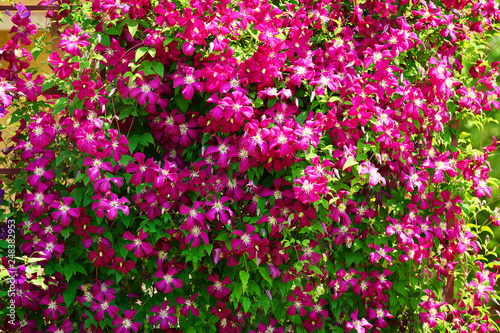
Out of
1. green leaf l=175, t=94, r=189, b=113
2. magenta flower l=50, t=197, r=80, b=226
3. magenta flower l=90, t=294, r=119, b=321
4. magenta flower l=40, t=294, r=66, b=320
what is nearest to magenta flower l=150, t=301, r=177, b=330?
magenta flower l=90, t=294, r=119, b=321

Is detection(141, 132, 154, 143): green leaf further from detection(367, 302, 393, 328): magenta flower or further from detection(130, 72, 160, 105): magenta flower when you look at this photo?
detection(367, 302, 393, 328): magenta flower

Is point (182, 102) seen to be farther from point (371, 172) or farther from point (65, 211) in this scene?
point (371, 172)

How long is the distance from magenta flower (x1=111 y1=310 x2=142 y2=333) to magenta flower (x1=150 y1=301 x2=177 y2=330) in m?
0.07

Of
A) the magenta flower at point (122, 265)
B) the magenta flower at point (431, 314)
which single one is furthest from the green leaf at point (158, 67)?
the magenta flower at point (431, 314)

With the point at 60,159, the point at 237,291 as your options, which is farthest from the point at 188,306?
the point at 60,159

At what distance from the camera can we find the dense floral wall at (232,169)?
6.24 feet

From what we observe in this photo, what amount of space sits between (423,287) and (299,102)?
0.98m

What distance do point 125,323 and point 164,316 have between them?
149mm

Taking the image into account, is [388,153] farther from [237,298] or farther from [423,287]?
[237,298]

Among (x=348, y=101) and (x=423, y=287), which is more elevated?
(x=348, y=101)

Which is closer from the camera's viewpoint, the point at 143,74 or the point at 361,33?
the point at 143,74

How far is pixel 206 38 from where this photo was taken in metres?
2.01

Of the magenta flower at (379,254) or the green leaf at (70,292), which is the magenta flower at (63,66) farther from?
Result: the magenta flower at (379,254)

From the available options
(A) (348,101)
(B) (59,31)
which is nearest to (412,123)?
(A) (348,101)
